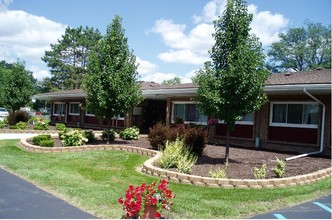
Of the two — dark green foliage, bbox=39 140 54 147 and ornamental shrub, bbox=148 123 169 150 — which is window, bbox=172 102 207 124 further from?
dark green foliage, bbox=39 140 54 147

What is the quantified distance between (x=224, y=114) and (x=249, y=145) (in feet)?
22.3

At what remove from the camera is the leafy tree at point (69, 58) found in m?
63.0

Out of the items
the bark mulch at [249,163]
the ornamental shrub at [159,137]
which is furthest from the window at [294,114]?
the ornamental shrub at [159,137]

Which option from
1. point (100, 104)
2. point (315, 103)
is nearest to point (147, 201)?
point (100, 104)

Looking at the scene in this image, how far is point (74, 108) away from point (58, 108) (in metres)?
4.29

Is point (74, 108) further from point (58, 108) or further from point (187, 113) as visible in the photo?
point (187, 113)

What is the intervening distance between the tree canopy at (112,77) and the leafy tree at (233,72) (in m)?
5.26

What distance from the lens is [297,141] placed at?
15312 mm

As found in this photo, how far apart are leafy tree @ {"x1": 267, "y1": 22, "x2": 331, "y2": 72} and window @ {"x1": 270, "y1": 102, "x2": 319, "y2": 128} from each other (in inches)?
1684

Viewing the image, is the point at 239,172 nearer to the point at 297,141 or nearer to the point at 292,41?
the point at 297,141

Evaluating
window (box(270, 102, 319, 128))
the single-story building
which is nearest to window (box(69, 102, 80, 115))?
the single-story building

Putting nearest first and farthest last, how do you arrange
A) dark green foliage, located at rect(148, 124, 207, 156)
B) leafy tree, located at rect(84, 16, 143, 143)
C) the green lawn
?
the green lawn, dark green foliage, located at rect(148, 124, 207, 156), leafy tree, located at rect(84, 16, 143, 143)

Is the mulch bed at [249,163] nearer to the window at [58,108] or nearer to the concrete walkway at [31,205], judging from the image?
the concrete walkway at [31,205]

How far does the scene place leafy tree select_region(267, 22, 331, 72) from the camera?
184 feet
